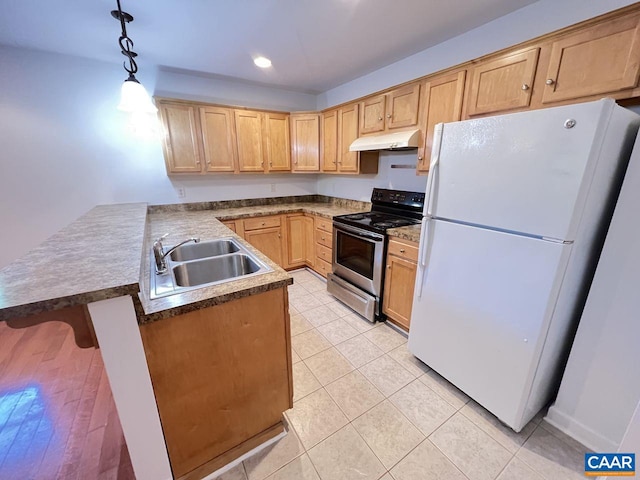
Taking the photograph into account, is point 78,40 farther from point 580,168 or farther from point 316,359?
point 580,168

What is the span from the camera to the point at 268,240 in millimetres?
3354

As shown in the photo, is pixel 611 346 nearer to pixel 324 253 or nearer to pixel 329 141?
pixel 324 253

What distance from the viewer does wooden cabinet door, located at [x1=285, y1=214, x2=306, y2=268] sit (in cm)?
348

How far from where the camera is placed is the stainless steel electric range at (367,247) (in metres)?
2.35

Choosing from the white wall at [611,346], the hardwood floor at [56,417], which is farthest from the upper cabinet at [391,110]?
the hardwood floor at [56,417]

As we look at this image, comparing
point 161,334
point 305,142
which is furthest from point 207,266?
point 305,142

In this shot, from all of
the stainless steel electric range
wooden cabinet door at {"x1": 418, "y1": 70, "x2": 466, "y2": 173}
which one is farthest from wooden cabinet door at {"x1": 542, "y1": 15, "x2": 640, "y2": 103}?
the stainless steel electric range

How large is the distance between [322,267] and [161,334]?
2.46m

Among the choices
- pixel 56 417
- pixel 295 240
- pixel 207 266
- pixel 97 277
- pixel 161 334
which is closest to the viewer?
pixel 97 277

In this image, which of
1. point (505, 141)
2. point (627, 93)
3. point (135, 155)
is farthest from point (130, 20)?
point (627, 93)

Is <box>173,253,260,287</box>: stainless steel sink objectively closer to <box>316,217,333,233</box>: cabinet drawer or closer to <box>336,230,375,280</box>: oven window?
<box>336,230,375,280</box>: oven window

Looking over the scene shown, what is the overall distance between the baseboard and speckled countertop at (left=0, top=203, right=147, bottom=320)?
224cm

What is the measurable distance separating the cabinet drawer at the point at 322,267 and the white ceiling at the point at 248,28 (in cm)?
224

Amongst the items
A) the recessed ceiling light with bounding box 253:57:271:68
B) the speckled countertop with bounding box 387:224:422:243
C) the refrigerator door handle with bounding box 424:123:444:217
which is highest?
the recessed ceiling light with bounding box 253:57:271:68
